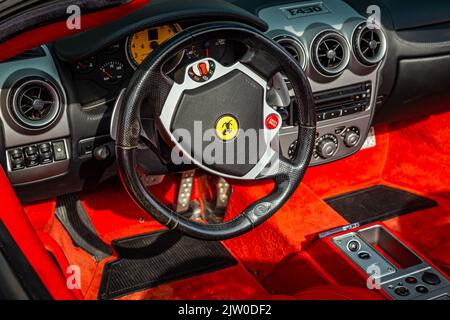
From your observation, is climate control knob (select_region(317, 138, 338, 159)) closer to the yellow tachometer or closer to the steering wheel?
the steering wheel

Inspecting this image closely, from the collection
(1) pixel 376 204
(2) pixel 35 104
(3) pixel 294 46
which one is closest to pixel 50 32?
(2) pixel 35 104

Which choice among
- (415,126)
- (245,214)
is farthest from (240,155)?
(415,126)

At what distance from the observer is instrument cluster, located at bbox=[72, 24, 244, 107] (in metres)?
1.92

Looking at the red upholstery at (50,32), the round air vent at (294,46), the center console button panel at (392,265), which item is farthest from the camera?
the round air vent at (294,46)

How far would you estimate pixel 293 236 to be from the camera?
2373 millimetres

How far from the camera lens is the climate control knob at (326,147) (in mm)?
2492

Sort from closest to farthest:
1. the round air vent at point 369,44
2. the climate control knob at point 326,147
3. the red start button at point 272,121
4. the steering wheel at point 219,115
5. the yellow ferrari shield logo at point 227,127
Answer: the steering wheel at point 219,115 < the yellow ferrari shield logo at point 227,127 < the red start button at point 272,121 < the round air vent at point 369,44 < the climate control knob at point 326,147

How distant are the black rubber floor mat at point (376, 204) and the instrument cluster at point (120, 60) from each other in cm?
129

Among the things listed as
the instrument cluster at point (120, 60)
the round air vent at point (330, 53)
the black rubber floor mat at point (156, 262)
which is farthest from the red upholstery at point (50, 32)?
the black rubber floor mat at point (156, 262)

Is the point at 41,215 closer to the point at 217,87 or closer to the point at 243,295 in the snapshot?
the point at 243,295

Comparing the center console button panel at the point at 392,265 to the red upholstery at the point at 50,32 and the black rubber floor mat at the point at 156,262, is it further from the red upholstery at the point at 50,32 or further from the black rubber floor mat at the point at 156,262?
the red upholstery at the point at 50,32

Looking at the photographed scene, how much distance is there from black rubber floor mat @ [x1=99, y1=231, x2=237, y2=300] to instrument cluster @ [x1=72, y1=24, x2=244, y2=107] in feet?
2.73

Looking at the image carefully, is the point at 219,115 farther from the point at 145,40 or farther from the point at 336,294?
the point at 336,294

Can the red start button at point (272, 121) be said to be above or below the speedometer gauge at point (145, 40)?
below
